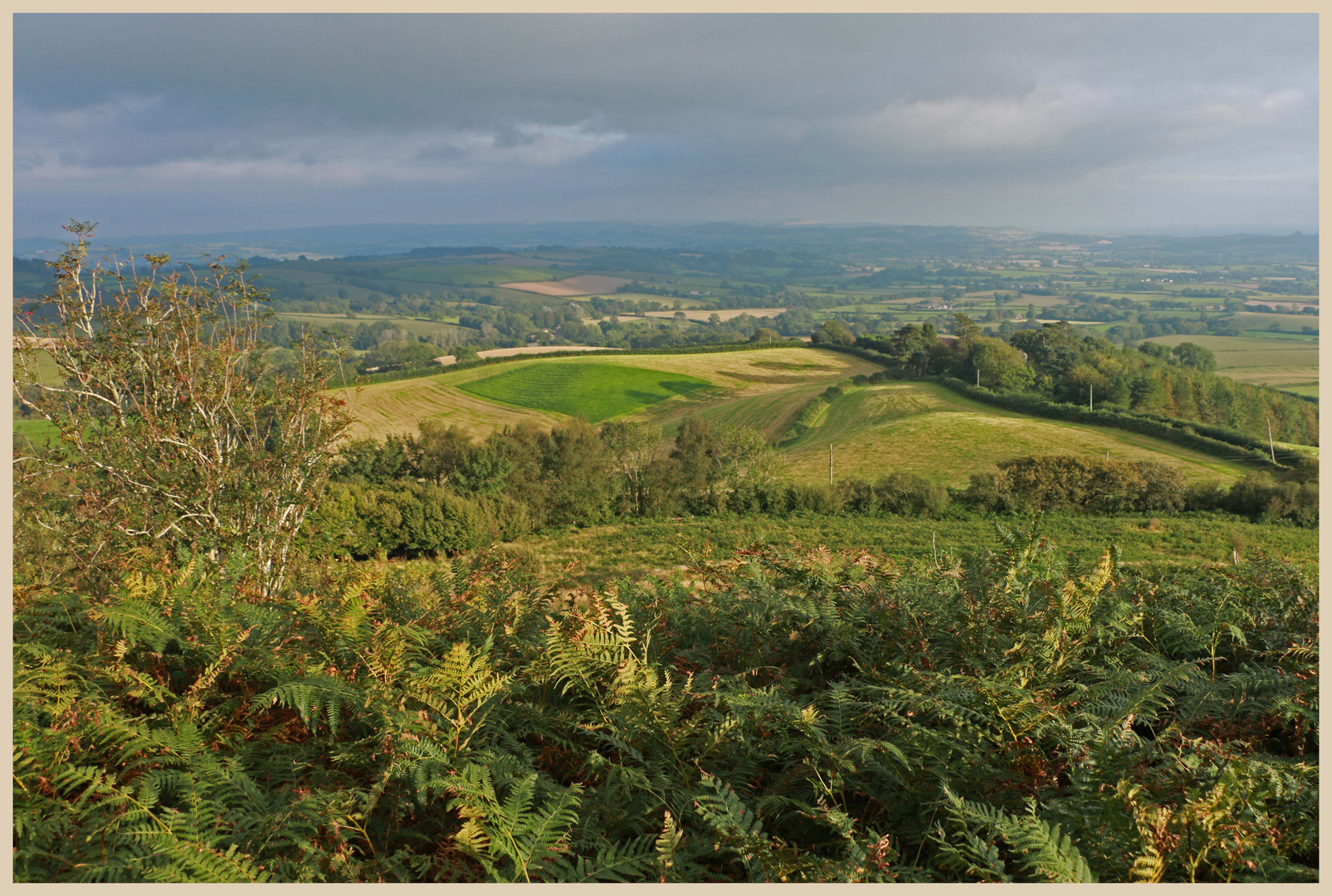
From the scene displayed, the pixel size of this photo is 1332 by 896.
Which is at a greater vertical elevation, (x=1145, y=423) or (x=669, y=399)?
(x=1145, y=423)

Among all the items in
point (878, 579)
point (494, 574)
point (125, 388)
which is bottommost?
point (494, 574)

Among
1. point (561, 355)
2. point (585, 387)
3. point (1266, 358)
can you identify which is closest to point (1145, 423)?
point (585, 387)

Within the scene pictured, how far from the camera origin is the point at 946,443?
5366 cm

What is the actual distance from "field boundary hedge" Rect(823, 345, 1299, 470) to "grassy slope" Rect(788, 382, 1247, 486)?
1.16 meters

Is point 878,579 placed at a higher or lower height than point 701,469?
higher

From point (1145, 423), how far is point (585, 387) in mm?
51599

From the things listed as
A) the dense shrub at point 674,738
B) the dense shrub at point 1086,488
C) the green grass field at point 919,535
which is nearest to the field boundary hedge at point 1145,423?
the dense shrub at point 1086,488

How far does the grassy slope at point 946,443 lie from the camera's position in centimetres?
4794

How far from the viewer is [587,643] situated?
2572 millimetres

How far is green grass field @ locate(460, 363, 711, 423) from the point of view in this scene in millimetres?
75000

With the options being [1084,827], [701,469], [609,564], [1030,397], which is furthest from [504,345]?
[1084,827]

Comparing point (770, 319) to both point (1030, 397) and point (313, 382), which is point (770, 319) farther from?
point (313, 382)

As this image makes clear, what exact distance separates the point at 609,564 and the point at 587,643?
23.0 m

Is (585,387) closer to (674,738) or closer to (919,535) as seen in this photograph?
(919,535)
